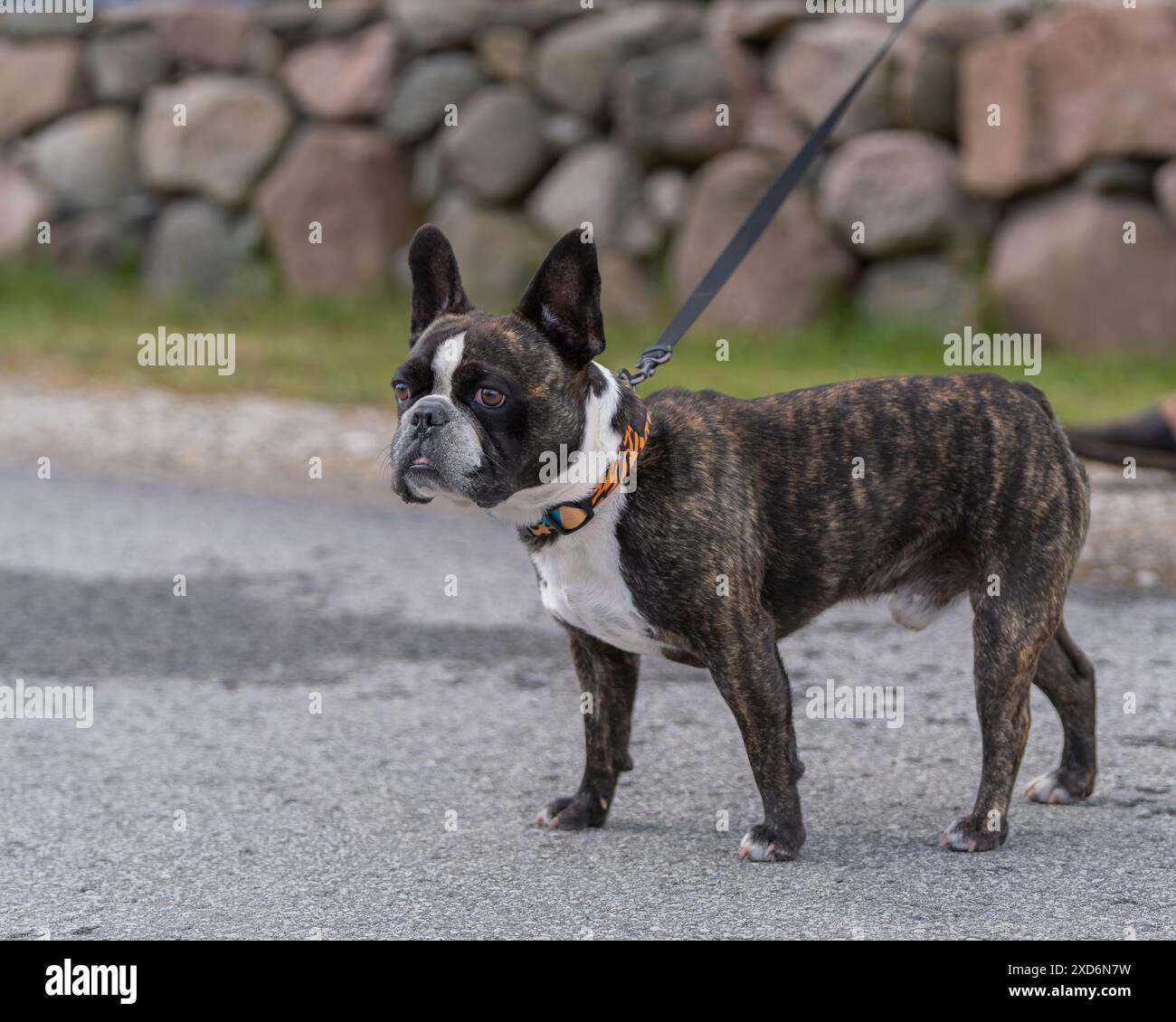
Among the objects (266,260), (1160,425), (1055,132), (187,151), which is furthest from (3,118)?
(1160,425)

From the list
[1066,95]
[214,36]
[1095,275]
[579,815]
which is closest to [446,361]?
[579,815]

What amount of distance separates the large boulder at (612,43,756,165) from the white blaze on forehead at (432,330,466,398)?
744 cm

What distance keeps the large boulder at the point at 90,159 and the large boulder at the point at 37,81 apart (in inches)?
9.3

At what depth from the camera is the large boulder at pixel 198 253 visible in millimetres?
12766

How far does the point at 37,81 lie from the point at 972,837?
39.1 feet

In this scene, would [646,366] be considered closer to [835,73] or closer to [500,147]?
[835,73]

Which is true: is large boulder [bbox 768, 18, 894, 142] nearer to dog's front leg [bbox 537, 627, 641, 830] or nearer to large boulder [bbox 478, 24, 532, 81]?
large boulder [bbox 478, 24, 532, 81]

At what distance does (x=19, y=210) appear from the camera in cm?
1362

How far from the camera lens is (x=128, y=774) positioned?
4594 millimetres

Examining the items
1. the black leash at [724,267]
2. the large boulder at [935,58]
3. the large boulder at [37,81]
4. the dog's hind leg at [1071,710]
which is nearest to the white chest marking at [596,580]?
the black leash at [724,267]

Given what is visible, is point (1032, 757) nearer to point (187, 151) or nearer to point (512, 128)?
point (512, 128)

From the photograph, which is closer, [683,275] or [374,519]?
[374,519]

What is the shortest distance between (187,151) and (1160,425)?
815 centimetres

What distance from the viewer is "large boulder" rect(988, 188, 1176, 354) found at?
9.53 m
